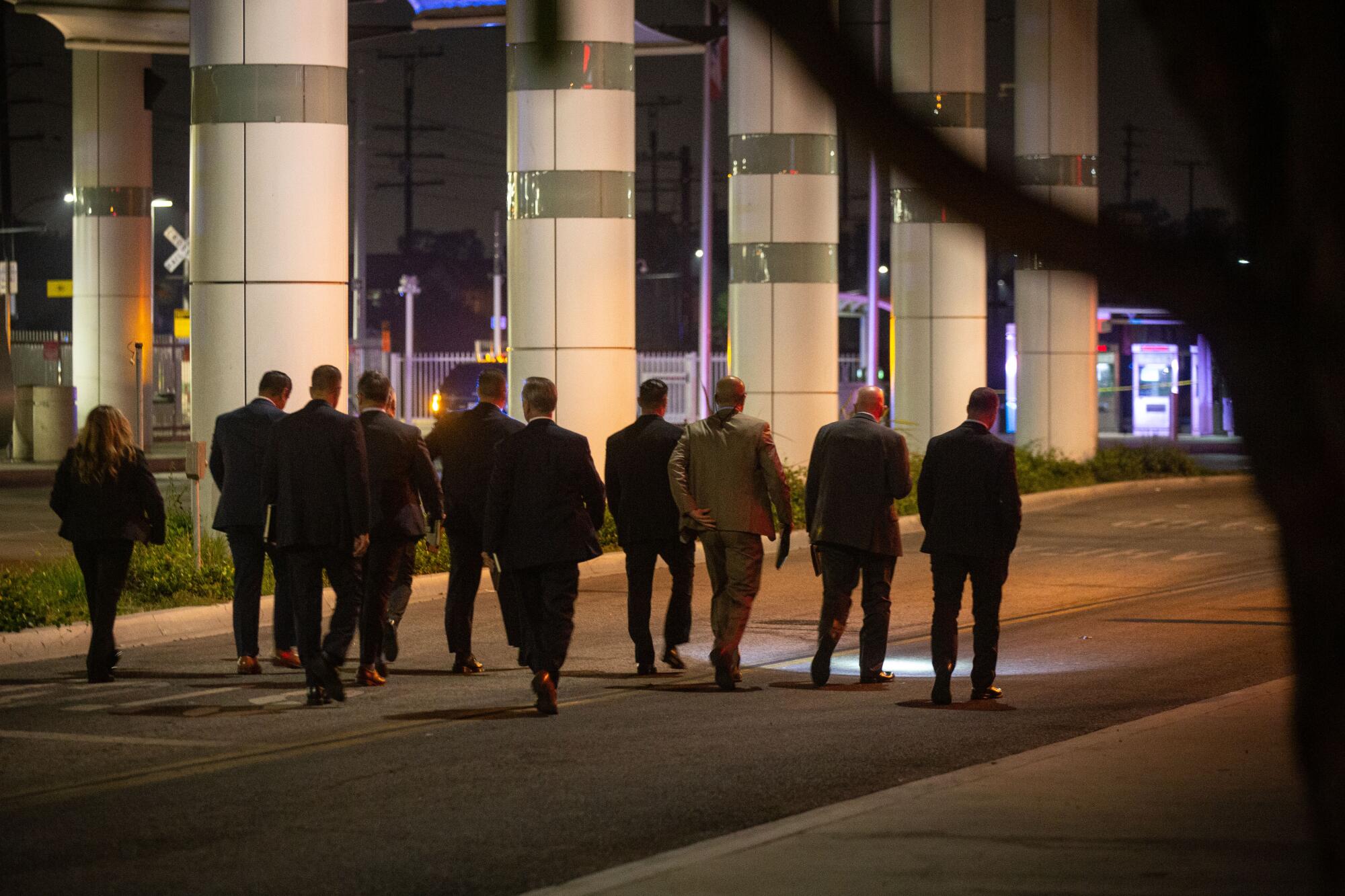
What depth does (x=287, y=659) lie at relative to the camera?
12281mm

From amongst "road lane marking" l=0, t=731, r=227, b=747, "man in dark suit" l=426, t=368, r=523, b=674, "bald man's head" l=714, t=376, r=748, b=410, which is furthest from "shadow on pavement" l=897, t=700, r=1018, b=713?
"road lane marking" l=0, t=731, r=227, b=747

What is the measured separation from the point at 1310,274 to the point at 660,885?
161 inches

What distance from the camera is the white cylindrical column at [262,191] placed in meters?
18.3

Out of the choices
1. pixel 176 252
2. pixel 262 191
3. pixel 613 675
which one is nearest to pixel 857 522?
pixel 613 675

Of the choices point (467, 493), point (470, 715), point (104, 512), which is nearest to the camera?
point (470, 715)

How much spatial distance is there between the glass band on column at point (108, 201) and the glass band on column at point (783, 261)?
16515mm

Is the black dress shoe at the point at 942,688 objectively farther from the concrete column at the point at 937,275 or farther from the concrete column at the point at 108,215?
the concrete column at the point at 108,215

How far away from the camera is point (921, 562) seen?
20219mm

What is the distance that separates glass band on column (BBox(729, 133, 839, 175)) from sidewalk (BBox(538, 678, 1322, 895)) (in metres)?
22.0

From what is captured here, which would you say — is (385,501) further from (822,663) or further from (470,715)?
(822,663)

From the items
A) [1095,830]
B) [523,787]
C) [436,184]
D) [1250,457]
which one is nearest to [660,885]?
[1095,830]

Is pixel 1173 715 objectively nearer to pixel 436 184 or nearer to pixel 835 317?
pixel 835 317

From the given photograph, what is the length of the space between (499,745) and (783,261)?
2133cm

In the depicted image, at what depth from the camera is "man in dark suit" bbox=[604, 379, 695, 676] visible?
39.6 ft
